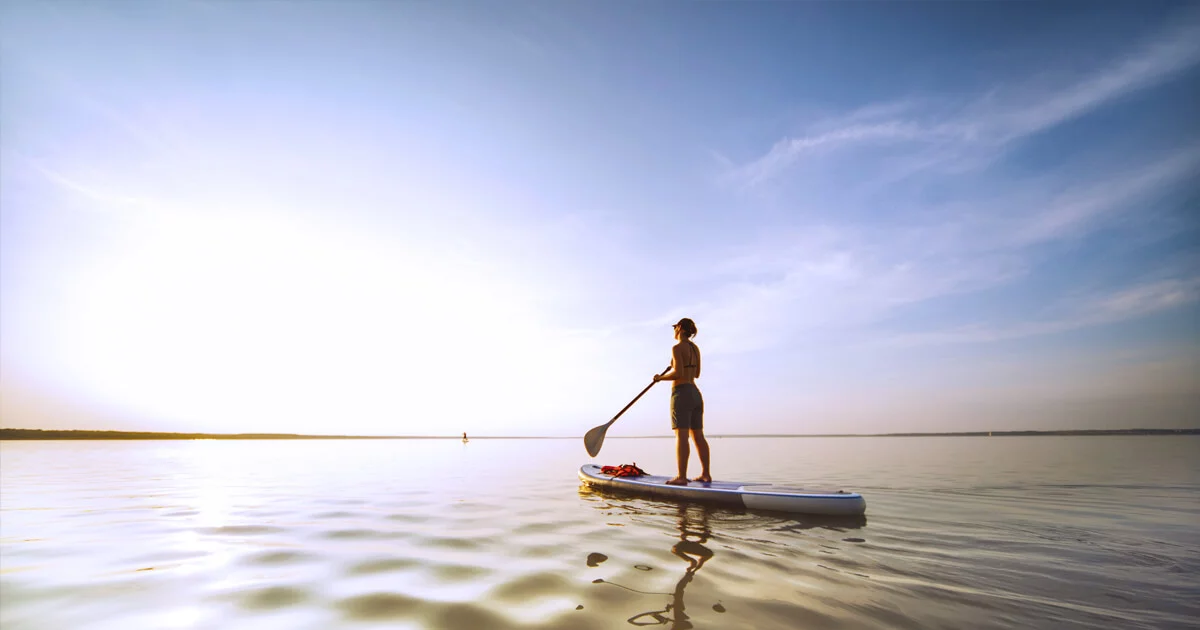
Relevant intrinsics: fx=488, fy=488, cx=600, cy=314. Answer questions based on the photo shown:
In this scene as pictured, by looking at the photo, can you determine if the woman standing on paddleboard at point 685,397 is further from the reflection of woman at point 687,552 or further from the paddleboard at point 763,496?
the reflection of woman at point 687,552

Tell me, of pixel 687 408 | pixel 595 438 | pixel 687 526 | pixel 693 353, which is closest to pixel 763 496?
pixel 687 526

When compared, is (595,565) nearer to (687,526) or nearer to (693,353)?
(687,526)

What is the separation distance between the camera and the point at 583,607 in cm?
334

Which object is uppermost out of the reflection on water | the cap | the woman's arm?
the cap

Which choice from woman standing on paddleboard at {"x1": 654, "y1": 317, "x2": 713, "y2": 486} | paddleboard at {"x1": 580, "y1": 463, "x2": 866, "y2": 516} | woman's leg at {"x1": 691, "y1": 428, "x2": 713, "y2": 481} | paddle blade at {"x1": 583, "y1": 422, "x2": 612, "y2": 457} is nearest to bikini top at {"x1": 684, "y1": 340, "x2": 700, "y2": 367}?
woman standing on paddleboard at {"x1": 654, "y1": 317, "x2": 713, "y2": 486}

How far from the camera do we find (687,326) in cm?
908

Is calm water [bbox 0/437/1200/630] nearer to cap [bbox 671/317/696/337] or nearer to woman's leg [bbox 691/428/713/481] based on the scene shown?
woman's leg [bbox 691/428/713/481]

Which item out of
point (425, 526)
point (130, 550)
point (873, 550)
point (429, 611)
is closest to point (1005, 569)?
point (873, 550)

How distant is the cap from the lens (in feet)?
29.7

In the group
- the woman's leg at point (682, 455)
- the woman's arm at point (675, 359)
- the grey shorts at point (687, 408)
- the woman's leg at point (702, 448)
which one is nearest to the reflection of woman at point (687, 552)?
the woman's leg at point (682, 455)

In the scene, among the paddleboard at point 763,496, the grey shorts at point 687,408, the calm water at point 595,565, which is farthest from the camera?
the grey shorts at point 687,408

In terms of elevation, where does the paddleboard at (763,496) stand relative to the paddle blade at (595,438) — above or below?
below

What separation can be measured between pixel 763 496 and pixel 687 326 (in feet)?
10.3

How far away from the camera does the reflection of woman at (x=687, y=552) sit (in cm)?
306
